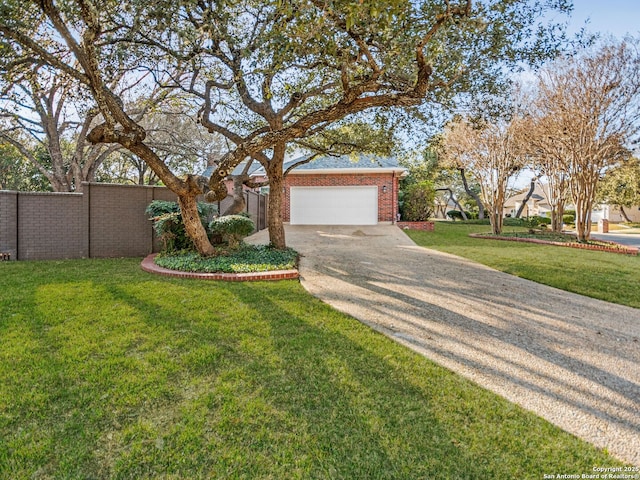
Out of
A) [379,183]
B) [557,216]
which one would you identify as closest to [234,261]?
[379,183]

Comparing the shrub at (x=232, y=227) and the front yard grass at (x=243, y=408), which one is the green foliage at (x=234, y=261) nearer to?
the shrub at (x=232, y=227)

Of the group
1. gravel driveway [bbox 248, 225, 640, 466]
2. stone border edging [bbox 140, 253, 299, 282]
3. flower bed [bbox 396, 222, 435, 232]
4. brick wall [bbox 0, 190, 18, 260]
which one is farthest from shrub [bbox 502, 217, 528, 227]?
brick wall [bbox 0, 190, 18, 260]

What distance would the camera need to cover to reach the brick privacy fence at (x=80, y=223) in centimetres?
787

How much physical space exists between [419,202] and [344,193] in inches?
143

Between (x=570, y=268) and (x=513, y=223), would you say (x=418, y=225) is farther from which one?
(x=513, y=223)

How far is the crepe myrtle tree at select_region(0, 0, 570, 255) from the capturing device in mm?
4922

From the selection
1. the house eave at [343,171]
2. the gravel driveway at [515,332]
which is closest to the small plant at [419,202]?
the house eave at [343,171]

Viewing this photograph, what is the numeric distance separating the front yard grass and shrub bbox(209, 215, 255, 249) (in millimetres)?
4034

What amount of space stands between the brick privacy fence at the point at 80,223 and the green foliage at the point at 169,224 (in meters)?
0.56

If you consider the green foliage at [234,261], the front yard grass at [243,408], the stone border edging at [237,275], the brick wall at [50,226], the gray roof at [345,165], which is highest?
the gray roof at [345,165]

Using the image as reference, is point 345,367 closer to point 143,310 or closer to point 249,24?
point 143,310

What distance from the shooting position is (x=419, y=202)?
1716 centimetres

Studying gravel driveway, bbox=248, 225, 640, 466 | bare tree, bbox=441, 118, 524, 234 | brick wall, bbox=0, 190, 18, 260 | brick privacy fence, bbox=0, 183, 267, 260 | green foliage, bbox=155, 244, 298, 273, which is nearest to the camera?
gravel driveway, bbox=248, 225, 640, 466

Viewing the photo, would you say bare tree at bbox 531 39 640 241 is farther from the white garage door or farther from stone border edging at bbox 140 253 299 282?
stone border edging at bbox 140 253 299 282
